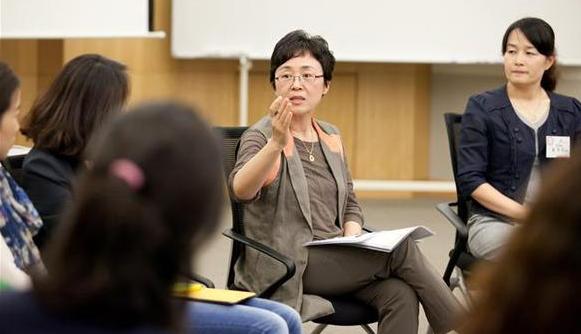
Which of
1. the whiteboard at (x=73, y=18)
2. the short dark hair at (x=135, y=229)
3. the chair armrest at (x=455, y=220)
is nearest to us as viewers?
the short dark hair at (x=135, y=229)

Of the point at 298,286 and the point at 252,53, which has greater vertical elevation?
the point at 252,53

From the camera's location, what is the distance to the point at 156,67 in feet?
22.0

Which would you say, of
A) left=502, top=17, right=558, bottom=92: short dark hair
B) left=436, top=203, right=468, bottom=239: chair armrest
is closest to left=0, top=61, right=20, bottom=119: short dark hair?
left=436, top=203, right=468, bottom=239: chair armrest

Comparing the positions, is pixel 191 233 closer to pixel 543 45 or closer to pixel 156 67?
pixel 543 45

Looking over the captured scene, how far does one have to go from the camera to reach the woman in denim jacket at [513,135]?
366 cm

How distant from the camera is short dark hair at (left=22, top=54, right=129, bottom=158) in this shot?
254 centimetres

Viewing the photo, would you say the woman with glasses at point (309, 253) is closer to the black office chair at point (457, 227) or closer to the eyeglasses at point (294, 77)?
the eyeglasses at point (294, 77)

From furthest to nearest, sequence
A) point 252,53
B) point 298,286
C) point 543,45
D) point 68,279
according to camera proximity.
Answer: point 252,53
point 543,45
point 298,286
point 68,279

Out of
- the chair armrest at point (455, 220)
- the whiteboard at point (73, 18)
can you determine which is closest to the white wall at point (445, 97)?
the whiteboard at point (73, 18)

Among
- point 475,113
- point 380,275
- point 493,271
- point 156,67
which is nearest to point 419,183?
point 156,67

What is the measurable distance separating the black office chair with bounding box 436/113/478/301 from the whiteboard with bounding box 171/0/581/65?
272 centimetres

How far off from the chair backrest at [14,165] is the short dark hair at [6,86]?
1.75 feet

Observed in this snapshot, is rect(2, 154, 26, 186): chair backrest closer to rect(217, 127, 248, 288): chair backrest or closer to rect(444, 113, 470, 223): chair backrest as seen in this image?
rect(217, 127, 248, 288): chair backrest

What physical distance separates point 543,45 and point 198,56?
3.13 m
